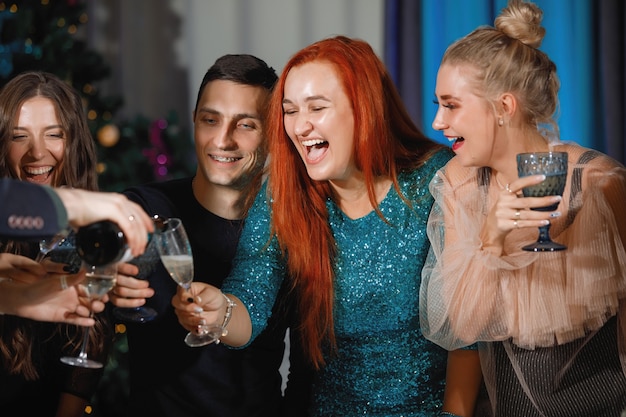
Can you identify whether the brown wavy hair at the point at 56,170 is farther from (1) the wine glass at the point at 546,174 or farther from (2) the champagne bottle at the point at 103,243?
(1) the wine glass at the point at 546,174

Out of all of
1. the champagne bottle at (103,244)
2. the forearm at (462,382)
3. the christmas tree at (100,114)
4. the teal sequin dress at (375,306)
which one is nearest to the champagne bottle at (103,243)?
the champagne bottle at (103,244)

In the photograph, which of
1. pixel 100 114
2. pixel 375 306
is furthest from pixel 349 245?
pixel 100 114

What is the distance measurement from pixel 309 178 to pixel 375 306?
0.40 meters

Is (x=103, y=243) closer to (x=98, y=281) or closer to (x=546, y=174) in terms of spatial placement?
(x=98, y=281)

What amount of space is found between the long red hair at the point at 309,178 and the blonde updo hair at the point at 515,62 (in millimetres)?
239

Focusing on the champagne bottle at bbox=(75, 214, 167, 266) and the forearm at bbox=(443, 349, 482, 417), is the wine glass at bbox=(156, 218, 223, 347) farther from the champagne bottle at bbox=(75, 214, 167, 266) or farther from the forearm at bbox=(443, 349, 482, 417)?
the forearm at bbox=(443, 349, 482, 417)

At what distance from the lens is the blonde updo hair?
6.86 feet

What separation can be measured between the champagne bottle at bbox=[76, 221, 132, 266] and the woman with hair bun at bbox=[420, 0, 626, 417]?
821 mm

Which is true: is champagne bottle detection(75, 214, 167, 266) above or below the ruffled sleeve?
above

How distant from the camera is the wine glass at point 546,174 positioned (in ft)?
6.11

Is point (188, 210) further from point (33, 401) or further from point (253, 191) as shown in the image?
point (33, 401)

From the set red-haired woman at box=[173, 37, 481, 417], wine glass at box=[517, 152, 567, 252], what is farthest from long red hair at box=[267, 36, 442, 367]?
wine glass at box=[517, 152, 567, 252]

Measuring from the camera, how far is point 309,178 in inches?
93.0

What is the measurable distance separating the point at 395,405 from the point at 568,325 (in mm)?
498
